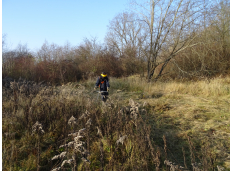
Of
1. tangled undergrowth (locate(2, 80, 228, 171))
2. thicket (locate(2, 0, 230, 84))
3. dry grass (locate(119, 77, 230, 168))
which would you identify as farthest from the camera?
thicket (locate(2, 0, 230, 84))

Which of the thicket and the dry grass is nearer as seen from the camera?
the dry grass

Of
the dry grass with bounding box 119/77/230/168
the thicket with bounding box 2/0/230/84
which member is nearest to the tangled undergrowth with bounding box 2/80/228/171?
the dry grass with bounding box 119/77/230/168

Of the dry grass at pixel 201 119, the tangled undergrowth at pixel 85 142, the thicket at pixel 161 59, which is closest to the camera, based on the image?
the tangled undergrowth at pixel 85 142

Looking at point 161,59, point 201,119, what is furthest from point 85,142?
point 161,59

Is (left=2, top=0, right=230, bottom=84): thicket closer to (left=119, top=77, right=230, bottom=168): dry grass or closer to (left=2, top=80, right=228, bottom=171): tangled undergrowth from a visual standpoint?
(left=119, top=77, right=230, bottom=168): dry grass

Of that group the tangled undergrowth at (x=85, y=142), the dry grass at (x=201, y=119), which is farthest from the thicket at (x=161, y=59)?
the tangled undergrowth at (x=85, y=142)

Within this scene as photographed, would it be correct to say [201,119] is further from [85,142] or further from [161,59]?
[161,59]

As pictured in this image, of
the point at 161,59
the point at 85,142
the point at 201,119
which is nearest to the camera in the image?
the point at 85,142

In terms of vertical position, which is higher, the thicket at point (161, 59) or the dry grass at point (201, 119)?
the thicket at point (161, 59)

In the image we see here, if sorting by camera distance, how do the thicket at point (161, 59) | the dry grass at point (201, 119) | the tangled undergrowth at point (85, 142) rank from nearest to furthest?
the tangled undergrowth at point (85, 142) < the dry grass at point (201, 119) < the thicket at point (161, 59)

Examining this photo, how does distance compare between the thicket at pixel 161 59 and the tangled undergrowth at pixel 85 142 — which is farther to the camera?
the thicket at pixel 161 59

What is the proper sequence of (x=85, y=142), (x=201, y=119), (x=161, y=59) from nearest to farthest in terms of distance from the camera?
(x=85, y=142), (x=201, y=119), (x=161, y=59)

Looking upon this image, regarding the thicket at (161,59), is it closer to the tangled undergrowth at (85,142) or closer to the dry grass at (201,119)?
the dry grass at (201,119)

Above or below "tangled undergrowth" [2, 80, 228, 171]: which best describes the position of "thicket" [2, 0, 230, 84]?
above
